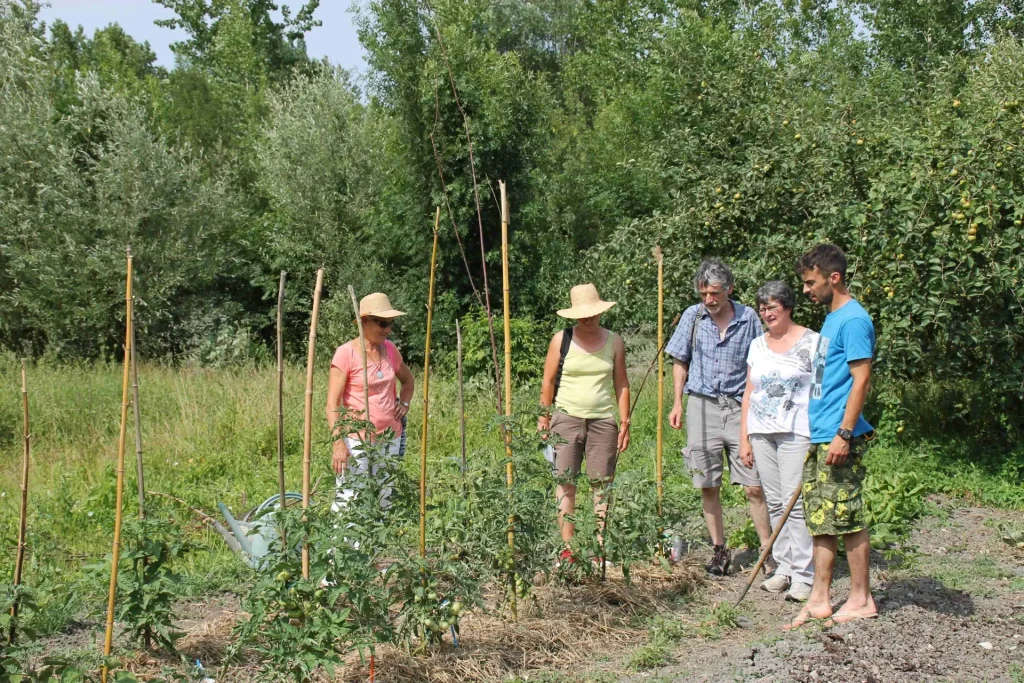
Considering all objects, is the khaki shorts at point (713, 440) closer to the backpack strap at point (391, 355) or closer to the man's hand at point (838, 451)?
the man's hand at point (838, 451)

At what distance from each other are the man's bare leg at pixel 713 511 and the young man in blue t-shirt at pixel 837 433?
1.01 meters

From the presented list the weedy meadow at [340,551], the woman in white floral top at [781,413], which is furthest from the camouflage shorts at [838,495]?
the weedy meadow at [340,551]

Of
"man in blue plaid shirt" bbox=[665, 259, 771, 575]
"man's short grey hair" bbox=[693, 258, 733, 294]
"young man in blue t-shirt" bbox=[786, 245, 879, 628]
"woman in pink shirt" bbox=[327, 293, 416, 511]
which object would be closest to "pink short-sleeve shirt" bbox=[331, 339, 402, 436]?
"woman in pink shirt" bbox=[327, 293, 416, 511]

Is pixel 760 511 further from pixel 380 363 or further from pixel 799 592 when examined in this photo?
pixel 380 363

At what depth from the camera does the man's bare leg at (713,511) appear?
17.9 ft

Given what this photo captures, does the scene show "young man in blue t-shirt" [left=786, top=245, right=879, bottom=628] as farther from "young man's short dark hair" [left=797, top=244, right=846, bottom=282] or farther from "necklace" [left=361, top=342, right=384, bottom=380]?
"necklace" [left=361, top=342, right=384, bottom=380]

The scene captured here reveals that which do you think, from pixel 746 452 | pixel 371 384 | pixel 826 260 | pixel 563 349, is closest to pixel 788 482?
pixel 746 452

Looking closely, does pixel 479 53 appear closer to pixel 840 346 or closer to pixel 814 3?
pixel 840 346

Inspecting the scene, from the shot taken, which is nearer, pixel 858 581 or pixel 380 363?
pixel 858 581

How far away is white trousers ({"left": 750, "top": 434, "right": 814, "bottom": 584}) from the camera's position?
4805 mm

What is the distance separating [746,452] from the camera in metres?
5.05

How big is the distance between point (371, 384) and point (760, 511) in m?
2.21

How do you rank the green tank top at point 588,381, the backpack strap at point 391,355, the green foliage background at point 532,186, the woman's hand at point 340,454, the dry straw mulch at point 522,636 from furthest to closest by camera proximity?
the green foliage background at point 532,186
the backpack strap at point 391,355
the green tank top at point 588,381
the woman's hand at point 340,454
the dry straw mulch at point 522,636

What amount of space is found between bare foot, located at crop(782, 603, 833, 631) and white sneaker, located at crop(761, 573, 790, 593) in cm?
58
